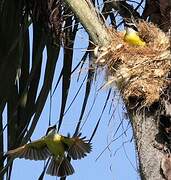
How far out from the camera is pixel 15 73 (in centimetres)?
236

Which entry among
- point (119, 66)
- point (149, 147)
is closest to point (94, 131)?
point (119, 66)

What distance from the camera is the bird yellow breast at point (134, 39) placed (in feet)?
6.41

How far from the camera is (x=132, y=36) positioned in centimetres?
198

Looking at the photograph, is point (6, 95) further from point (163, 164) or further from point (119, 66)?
point (163, 164)

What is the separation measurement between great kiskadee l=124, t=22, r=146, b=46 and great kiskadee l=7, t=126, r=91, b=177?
2.00 ft

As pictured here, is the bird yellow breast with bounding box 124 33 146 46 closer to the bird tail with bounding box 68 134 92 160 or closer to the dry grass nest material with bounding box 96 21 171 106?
the dry grass nest material with bounding box 96 21 171 106

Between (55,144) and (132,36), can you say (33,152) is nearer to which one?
(55,144)

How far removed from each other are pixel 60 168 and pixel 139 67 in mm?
897

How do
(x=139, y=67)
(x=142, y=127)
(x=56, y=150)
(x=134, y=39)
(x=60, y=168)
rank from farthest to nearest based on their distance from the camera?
(x=56, y=150), (x=60, y=168), (x=134, y=39), (x=139, y=67), (x=142, y=127)

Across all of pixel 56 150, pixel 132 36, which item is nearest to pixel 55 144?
pixel 56 150

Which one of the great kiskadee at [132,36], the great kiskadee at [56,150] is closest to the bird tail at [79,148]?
the great kiskadee at [56,150]

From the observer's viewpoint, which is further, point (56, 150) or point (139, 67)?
point (56, 150)

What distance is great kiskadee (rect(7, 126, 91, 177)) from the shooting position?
2.61 m

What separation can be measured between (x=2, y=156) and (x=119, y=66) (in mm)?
637
